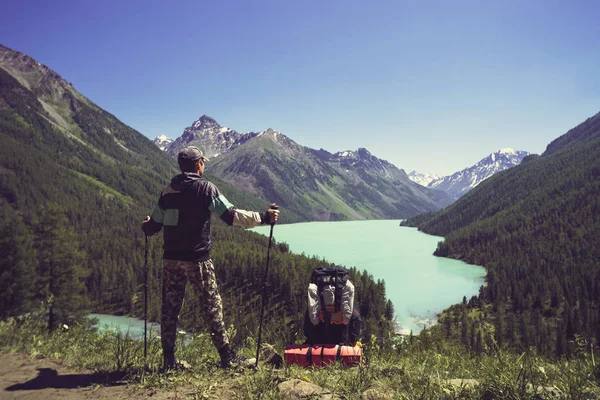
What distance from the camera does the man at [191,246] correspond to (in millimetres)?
6348

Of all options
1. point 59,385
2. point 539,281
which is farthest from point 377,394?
point 539,281

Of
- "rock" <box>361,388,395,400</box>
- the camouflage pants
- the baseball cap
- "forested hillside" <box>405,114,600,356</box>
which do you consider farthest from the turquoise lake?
the baseball cap

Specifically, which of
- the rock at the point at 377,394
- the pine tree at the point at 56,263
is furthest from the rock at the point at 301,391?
the pine tree at the point at 56,263

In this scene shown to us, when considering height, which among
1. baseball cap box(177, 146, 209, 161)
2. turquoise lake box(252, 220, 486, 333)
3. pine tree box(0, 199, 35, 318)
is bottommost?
turquoise lake box(252, 220, 486, 333)

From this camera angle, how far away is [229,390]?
5254mm

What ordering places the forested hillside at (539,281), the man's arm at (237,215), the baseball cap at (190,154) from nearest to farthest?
the man's arm at (237,215) < the baseball cap at (190,154) < the forested hillside at (539,281)

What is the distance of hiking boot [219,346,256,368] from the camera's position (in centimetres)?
634

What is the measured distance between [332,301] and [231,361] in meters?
2.94

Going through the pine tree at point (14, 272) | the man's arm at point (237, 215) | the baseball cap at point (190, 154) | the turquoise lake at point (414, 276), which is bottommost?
the turquoise lake at point (414, 276)

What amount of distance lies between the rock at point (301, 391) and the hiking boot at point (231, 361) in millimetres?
1472

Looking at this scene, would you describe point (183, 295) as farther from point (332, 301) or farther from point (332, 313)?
point (332, 313)

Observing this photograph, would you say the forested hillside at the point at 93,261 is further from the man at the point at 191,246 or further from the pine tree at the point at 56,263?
the man at the point at 191,246

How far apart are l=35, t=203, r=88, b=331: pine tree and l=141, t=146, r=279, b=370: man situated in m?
29.6

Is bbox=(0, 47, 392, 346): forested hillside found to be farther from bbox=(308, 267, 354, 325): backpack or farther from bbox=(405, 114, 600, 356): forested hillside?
bbox=(405, 114, 600, 356): forested hillside
